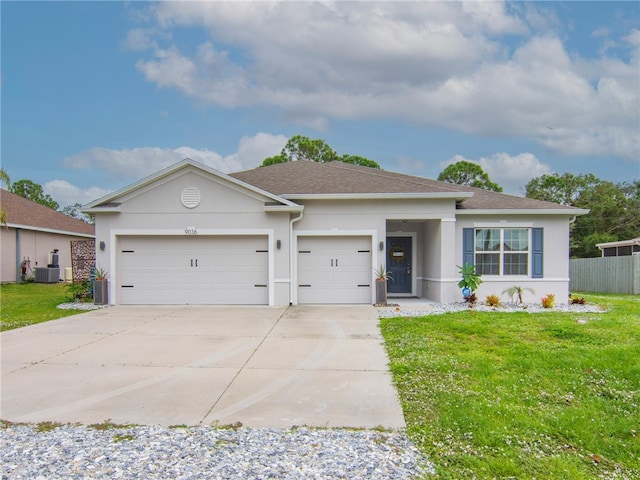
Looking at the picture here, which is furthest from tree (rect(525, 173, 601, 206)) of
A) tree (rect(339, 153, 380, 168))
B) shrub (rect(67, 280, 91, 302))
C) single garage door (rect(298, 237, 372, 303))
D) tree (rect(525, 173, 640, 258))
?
shrub (rect(67, 280, 91, 302))

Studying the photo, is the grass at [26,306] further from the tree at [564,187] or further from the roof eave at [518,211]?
the tree at [564,187]

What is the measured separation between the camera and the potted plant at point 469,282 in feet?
37.6

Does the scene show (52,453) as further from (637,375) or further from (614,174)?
(614,174)

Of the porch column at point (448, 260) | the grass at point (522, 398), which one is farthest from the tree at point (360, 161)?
the grass at point (522, 398)

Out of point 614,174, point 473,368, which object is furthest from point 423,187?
point 614,174

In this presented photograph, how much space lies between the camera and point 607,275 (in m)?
19.0

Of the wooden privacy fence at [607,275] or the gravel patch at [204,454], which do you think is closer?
the gravel patch at [204,454]

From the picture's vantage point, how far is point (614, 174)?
36969 mm

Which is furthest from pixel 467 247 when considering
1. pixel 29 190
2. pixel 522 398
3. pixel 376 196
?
pixel 29 190

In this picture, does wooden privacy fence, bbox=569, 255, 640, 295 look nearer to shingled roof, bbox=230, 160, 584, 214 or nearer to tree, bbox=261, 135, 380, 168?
shingled roof, bbox=230, 160, 584, 214

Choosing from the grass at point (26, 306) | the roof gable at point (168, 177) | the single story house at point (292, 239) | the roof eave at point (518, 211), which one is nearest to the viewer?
the grass at point (26, 306)

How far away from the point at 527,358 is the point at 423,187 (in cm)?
729

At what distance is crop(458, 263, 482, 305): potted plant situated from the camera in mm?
11453

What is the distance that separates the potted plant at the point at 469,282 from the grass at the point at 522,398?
3538 millimetres
